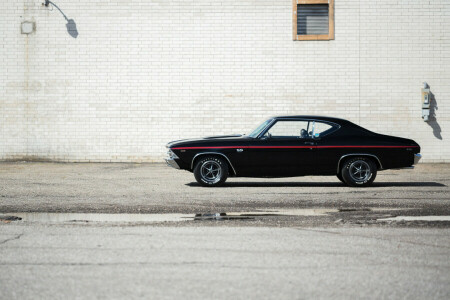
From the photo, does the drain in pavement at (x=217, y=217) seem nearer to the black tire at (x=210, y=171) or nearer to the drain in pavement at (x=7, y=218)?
the drain in pavement at (x=7, y=218)

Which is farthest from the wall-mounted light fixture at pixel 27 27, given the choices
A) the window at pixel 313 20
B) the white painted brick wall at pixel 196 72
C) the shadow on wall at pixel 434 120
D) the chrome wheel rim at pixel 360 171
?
the shadow on wall at pixel 434 120

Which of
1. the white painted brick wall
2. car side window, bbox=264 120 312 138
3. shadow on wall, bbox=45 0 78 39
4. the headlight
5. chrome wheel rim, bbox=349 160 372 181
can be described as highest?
shadow on wall, bbox=45 0 78 39

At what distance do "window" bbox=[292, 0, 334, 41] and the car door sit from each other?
Result: 9286 millimetres

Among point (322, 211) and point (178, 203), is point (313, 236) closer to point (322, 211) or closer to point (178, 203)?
point (322, 211)

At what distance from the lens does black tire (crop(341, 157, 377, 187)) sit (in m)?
12.3

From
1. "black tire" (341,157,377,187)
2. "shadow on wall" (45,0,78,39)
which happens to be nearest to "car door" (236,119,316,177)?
"black tire" (341,157,377,187)

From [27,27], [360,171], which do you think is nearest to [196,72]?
[27,27]

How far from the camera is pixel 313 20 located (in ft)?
68.9

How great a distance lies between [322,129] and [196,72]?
9.10 meters

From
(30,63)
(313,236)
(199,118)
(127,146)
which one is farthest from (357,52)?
(313,236)

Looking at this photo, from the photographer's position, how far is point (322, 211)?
8719 millimetres

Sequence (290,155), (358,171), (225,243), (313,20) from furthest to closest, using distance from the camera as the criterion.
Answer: (313,20), (358,171), (290,155), (225,243)

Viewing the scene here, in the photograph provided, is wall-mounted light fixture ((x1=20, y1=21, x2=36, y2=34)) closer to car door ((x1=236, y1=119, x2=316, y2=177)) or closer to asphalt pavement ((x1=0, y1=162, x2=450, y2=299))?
asphalt pavement ((x1=0, y1=162, x2=450, y2=299))

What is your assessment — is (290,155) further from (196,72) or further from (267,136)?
(196,72)
